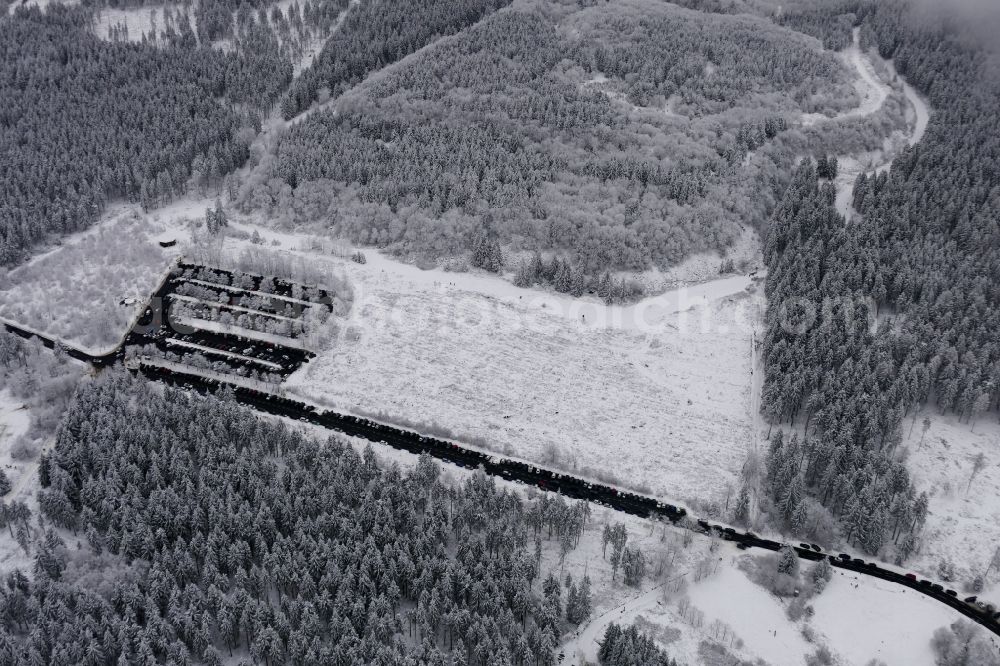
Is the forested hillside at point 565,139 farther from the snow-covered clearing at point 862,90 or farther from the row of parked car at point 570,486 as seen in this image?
the row of parked car at point 570,486

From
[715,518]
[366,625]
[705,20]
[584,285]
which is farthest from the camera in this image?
[705,20]

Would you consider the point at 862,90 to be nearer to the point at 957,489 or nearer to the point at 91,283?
the point at 957,489

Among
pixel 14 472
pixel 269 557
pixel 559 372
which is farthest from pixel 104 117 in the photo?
pixel 269 557

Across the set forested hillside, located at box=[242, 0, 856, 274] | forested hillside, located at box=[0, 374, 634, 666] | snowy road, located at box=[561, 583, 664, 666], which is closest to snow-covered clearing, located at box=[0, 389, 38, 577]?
forested hillside, located at box=[0, 374, 634, 666]

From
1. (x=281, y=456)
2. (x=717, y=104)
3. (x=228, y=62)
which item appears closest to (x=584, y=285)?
(x=281, y=456)

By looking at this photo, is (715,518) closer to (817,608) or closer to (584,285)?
(817,608)

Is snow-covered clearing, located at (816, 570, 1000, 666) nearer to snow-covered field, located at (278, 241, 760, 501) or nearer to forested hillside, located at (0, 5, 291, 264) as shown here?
snow-covered field, located at (278, 241, 760, 501)
